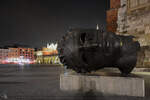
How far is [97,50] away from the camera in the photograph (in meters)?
3.45

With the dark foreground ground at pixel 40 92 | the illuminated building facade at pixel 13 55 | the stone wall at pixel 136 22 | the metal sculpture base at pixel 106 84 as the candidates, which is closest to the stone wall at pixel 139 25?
the stone wall at pixel 136 22

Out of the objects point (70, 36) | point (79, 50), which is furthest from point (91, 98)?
point (70, 36)

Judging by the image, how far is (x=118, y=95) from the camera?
10.8ft

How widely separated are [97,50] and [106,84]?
1113 millimetres

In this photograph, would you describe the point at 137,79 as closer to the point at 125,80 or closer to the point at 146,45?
the point at 125,80

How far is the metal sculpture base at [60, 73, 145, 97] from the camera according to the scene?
3.21 metres

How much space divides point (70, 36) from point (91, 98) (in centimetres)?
193

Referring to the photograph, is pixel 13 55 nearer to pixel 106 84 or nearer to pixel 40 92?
pixel 40 92

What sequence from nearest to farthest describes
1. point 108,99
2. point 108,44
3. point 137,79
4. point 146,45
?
point 108,99 < point 137,79 < point 108,44 < point 146,45

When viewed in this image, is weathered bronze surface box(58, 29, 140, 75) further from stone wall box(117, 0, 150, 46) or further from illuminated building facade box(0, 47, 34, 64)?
illuminated building facade box(0, 47, 34, 64)

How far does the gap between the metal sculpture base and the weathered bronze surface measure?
0.41 meters

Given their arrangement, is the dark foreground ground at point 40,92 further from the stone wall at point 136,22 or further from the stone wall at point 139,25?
the stone wall at point 136,22

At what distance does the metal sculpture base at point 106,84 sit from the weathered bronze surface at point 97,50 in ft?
1.34

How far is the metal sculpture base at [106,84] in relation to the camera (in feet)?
10.5
